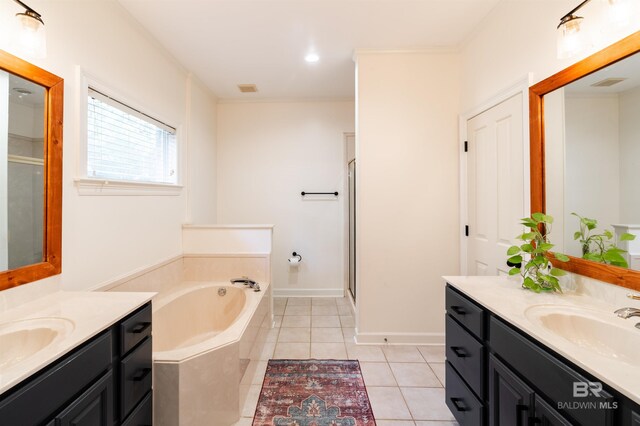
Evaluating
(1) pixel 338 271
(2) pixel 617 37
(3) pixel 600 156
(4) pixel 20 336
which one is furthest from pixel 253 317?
(2) pixel 617 37

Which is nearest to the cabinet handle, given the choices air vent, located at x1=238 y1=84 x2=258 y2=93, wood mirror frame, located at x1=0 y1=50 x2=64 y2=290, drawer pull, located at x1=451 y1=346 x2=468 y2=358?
drawer pull, located at x1=451 y1=346 x2=468 y2=358

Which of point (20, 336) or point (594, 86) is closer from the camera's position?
point (20, 336)

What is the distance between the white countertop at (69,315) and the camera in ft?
2.53

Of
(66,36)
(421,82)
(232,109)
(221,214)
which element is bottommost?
(221,214)

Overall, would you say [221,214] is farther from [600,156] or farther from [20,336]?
[600,156]

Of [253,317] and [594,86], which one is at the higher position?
[594,86]

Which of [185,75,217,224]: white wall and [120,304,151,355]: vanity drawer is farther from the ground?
[185,75,217,224]: white wall

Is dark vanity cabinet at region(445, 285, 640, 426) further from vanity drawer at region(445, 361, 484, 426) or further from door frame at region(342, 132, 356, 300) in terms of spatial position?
door frame at region(342, 132, 356, 300)

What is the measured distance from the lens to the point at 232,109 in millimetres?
3699

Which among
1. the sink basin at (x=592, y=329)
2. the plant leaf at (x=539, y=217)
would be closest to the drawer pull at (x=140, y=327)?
the sink basin at (x=592, y=329)

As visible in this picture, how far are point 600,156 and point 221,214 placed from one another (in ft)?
11.8

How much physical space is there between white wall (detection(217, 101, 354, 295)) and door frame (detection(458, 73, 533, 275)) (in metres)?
1.58

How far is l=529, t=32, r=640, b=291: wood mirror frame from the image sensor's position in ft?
3.74

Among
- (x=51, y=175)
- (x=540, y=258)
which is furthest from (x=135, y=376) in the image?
(x=540, y=258)
